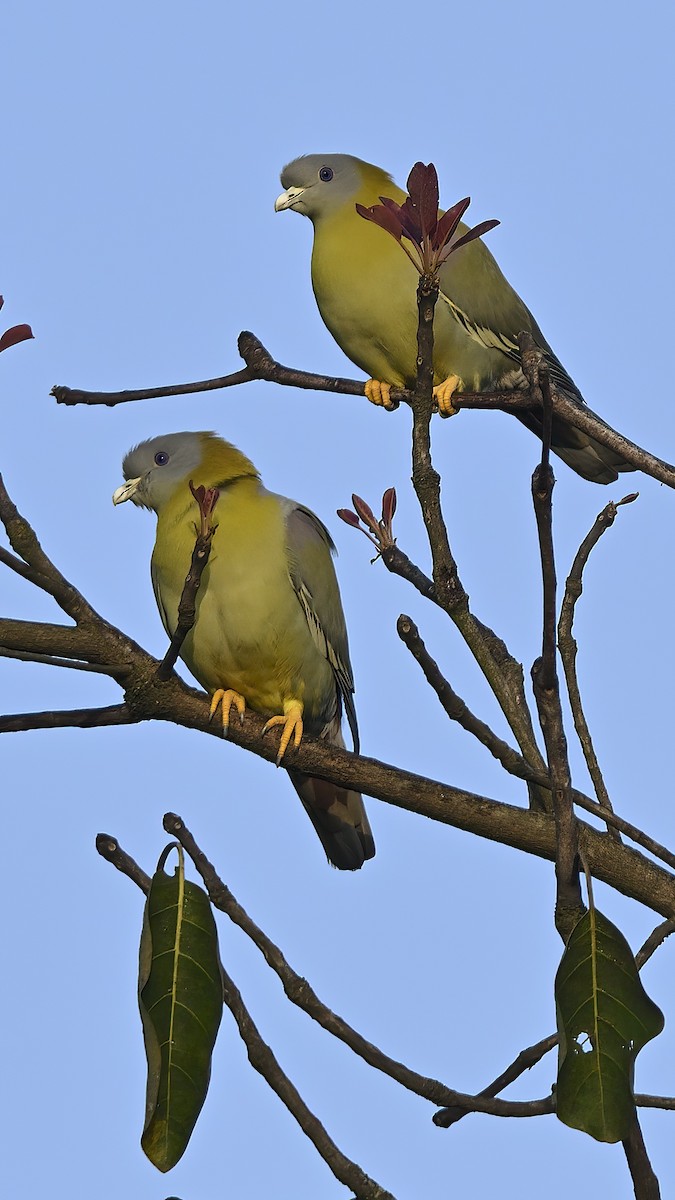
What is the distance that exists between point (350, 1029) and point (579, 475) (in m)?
3.60

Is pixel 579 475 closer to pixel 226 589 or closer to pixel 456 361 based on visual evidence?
pixel 456 361

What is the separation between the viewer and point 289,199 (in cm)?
638

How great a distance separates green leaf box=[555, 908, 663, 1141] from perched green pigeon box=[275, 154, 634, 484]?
3043 millimetres

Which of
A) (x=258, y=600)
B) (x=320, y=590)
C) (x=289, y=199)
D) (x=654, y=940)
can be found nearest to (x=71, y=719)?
(x=654, y=940)

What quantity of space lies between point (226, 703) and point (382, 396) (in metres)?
2.04

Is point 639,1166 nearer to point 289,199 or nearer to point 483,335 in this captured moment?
point 483,335

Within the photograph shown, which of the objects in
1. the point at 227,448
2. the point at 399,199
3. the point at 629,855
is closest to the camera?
the point at 629,855

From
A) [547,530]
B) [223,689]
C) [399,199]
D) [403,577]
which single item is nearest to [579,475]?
[399,199]

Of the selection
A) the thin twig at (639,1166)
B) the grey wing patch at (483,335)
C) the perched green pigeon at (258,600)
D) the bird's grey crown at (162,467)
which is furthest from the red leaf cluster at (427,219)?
the grey wing patch at (483,335)

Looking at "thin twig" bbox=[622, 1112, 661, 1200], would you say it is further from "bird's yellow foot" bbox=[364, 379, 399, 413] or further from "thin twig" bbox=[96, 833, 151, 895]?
"bird's yellow foot" bbox=[364, 379, 399, 413]

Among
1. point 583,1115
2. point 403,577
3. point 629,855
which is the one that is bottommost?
point 583,1115

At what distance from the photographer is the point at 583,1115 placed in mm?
2498

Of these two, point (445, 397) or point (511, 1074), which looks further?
point (445, 397)

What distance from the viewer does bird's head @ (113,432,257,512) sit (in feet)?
16.7
